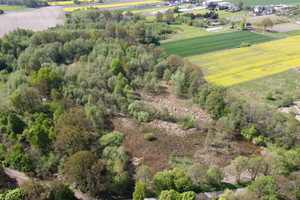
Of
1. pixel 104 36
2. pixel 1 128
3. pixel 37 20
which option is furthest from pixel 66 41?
pixel 37 20

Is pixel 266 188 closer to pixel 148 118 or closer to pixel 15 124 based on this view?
pixel 148 118

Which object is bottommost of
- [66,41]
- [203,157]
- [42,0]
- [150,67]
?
[203,157]

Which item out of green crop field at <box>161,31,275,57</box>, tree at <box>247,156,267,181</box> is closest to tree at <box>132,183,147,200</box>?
tree at <box>247,156,267,181</box>

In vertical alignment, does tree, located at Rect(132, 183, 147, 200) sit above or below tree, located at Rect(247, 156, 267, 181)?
below

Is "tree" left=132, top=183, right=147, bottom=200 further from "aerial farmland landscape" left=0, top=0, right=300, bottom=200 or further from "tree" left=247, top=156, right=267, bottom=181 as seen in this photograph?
"tree" left=247, top=156, right=267, bottom=181

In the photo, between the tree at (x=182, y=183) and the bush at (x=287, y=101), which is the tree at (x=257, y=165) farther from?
the bush at (x=287, y=101)

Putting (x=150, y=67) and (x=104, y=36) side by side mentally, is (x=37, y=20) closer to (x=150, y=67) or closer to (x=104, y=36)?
(x=104, y=36)

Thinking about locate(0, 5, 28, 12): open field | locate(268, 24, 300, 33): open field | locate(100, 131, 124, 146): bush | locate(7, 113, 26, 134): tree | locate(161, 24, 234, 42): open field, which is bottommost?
locate(100, 131, 124, 146): bush
